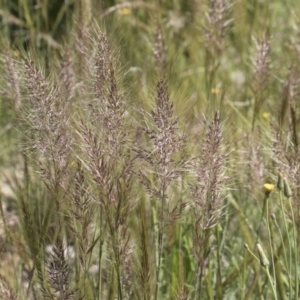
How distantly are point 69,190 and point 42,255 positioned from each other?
1.05 ft

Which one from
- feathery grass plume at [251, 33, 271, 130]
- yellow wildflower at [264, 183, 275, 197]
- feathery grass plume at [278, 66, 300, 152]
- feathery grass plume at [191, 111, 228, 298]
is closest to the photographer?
feathery grass plume at [191, 111, 228, 298]

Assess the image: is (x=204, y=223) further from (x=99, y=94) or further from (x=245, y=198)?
(x=245, y=198)

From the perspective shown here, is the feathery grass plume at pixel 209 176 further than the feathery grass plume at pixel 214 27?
No

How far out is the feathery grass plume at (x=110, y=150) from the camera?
5.27ft

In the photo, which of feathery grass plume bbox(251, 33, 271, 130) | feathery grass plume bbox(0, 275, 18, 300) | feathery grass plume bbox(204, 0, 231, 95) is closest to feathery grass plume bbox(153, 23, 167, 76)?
feathery grass plume bbox(204, 0, 231, 95)

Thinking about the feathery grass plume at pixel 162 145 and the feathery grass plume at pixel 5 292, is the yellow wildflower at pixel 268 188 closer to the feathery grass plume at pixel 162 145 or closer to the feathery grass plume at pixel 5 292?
the feathery grass plume at pixel 162 145

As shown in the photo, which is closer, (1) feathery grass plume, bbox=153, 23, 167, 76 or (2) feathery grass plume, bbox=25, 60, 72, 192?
(2) feathery grass plume, bbox=25, 60, 72, 192

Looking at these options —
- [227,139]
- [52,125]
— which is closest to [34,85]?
[52,125]

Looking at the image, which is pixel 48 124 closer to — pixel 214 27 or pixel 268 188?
pixel 268 188

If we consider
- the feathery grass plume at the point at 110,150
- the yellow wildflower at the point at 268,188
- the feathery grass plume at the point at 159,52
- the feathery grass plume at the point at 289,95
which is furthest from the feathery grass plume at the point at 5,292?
the feathery grass plume at the point at 159,52

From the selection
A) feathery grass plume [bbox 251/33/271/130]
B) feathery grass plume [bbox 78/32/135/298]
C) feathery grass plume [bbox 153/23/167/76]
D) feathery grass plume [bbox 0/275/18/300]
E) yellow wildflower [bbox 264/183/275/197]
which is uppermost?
feathery grass plume [bbox 153/23/167/76]

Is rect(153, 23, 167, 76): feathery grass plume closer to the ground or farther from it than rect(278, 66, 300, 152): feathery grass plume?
farther from it

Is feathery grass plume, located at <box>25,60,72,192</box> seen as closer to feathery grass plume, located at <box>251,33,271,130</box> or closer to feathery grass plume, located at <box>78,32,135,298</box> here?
feathery grass plume, located at <box>78,32,135,298</box>

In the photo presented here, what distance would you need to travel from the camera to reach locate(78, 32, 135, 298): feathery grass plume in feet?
5.27
